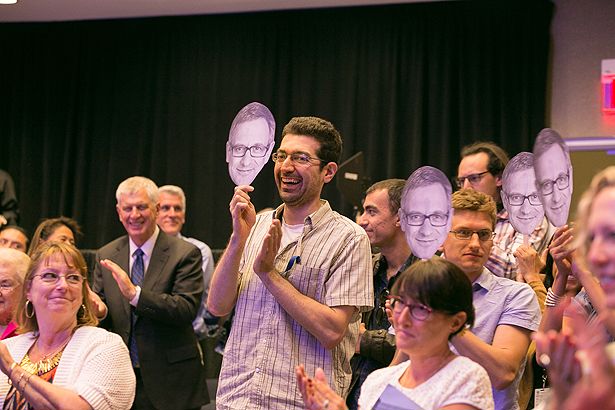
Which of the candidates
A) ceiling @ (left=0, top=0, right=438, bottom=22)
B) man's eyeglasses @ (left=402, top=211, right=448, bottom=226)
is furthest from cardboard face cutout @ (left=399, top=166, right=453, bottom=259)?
ceiling @ (left=0, top=0, right=438, bottom=22)

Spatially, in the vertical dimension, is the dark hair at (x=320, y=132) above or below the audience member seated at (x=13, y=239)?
above

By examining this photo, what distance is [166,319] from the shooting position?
163 inches

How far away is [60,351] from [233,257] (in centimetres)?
83

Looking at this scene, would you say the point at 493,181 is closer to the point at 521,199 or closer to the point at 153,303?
the point at 521,199

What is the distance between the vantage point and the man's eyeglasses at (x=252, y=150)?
2.94m

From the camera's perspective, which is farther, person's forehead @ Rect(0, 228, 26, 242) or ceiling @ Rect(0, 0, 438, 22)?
ceiling @ Rect(0, 0, 438, 22)

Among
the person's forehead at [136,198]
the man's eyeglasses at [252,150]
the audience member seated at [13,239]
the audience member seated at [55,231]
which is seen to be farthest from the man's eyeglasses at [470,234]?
the audience member seated at [13,239]

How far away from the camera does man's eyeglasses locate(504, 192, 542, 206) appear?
312 centimetres

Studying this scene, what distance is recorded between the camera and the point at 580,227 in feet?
5.65

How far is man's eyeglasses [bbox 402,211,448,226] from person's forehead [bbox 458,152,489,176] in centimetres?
117

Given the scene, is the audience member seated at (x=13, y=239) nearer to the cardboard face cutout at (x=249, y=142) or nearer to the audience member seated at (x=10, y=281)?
the audience member seated at (x=10, y=281)

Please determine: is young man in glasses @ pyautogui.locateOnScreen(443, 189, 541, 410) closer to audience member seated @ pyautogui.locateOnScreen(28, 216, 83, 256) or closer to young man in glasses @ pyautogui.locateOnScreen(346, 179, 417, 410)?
young man in glasses @ pyautogui.locateOnScreen(346, 179, 417, 410)

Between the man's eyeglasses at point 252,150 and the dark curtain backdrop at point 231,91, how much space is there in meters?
3.67

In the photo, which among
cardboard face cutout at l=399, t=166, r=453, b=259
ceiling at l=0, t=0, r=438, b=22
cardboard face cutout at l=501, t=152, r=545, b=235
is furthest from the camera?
ceiling at l=0, t=0, r=438, b=22
